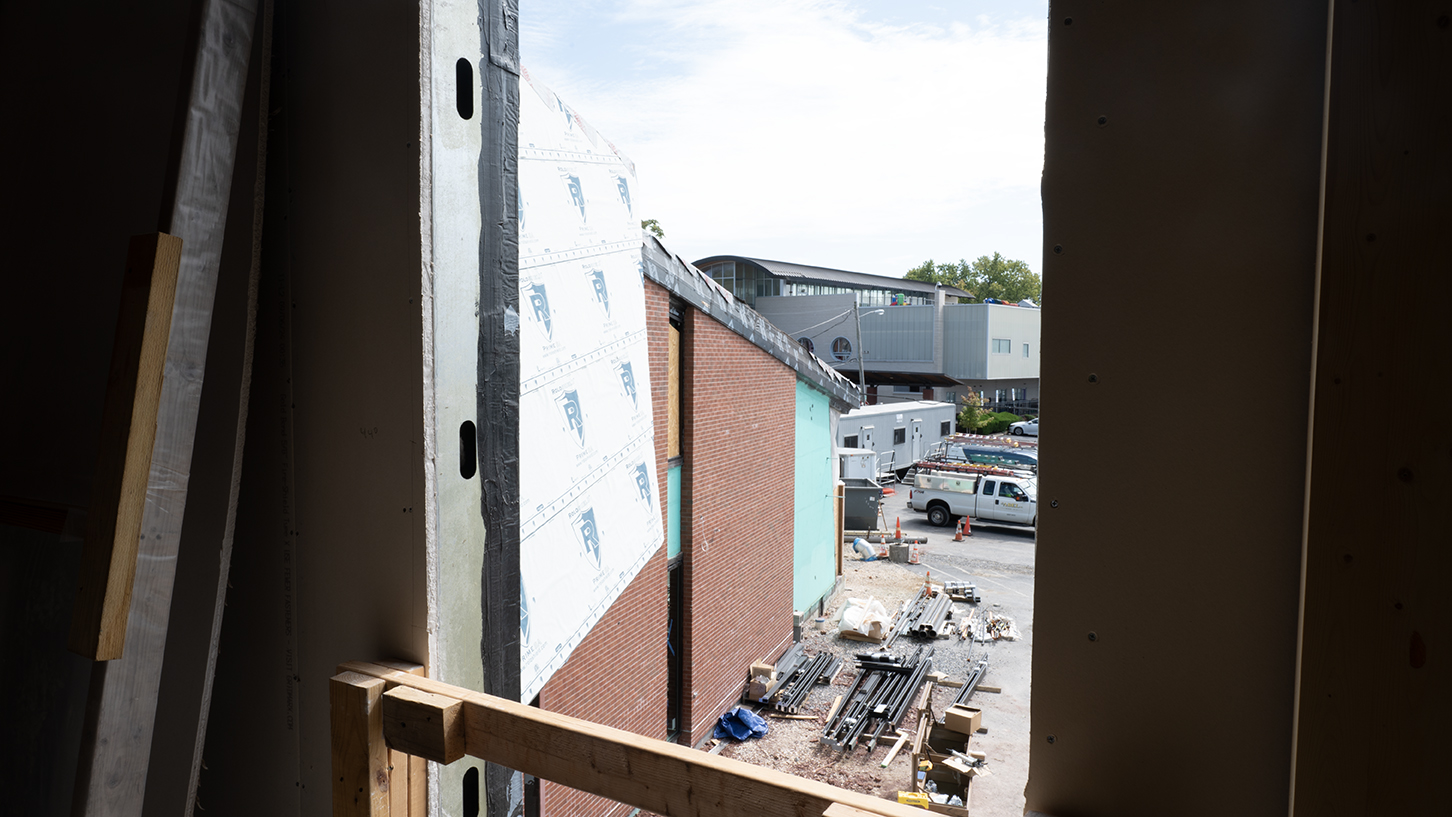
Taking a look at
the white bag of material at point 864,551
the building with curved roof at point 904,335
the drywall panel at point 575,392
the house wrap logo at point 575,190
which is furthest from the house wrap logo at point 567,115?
the building with curved roof at point 904,335

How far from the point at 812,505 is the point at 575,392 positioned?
490 inches

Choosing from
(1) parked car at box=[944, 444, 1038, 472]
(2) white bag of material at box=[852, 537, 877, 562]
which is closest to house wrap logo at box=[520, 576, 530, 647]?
(2) white bag of material at box=[852, 537, 877, 562]

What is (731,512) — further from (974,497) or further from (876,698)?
(974,497)

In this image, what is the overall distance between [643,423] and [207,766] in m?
2.73

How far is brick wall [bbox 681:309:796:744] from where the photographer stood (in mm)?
10812

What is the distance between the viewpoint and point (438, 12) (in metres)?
2.17

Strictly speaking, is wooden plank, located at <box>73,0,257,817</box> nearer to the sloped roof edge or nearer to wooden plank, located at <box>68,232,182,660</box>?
wooden plank, located at <box>68,232,182,660</box>

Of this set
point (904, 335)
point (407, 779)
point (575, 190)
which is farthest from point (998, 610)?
point (904, 335)

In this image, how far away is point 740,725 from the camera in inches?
449

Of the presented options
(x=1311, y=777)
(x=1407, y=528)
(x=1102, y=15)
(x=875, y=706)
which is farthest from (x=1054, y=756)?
(x=875, y=706)

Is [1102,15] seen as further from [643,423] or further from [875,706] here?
[875,706]

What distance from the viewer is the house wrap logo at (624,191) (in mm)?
5023

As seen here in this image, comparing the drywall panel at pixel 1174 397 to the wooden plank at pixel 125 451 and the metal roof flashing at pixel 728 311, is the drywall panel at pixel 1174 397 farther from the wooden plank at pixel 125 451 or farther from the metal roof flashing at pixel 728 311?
the metal roof flashing at pixel 728 311

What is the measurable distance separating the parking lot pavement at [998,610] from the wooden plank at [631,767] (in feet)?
9.47
